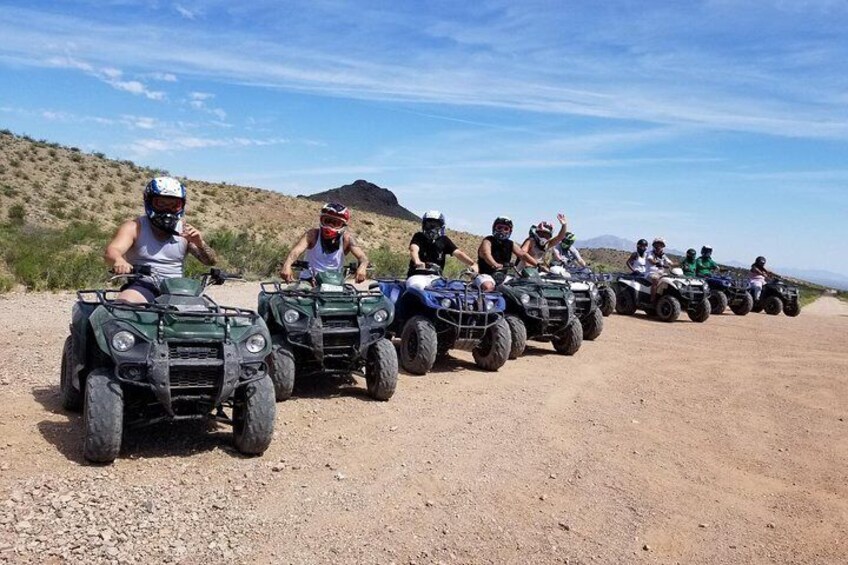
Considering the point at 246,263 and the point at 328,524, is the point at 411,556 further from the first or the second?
the point at 246,263

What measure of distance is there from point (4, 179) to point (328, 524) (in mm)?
35975

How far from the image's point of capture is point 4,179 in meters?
33.7

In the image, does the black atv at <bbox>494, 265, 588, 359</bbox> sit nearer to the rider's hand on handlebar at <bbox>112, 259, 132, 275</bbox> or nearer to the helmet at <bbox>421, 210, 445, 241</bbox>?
the helmet at <bbox>421, 210, 445, 241</bbox>

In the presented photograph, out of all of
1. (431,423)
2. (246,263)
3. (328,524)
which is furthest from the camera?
(246,263)

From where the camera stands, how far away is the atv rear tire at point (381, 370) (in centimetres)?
663

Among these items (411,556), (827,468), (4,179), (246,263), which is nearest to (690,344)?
(827,468)

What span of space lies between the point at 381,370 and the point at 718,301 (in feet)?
→ 47.9

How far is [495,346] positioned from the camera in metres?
8.54

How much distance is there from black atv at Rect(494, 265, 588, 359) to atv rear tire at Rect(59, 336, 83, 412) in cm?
537

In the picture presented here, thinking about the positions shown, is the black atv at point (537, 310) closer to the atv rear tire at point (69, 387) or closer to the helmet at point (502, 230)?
the helmet at point (502, 230)

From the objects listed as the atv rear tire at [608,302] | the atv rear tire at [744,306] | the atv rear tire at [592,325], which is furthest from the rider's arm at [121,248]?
the atv rear tire at [744,306]

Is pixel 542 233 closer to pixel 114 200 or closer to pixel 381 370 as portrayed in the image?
pixel 381 370

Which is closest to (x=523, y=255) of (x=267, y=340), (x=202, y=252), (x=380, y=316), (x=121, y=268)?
(x=380, y=316)

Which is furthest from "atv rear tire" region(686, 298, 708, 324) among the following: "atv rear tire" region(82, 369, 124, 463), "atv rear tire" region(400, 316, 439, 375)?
"atv rear tire" region(82, 369, 124, 463)
